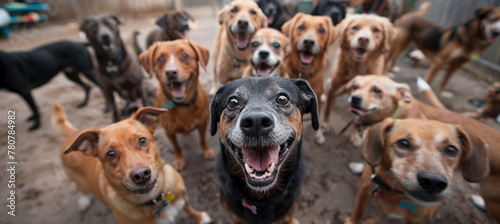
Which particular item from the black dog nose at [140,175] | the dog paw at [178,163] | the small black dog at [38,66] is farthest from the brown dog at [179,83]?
the small black dog at [38,66]

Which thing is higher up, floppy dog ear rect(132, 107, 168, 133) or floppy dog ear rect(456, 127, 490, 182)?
floppy dog ear rect(132, 107, 168, 133)

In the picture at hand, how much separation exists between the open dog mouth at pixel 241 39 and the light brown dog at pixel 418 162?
267 cm

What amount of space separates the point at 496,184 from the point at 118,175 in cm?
388

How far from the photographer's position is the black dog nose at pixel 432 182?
1.70 metres

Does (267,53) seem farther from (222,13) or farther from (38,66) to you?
(38,66)

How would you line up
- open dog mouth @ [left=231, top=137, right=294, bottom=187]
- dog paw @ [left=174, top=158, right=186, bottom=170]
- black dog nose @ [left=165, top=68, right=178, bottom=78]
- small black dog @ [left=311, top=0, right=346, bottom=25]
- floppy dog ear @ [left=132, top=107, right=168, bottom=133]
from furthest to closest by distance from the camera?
small black dog @ [left=311, top=0, right=346, bottom=25] < dog paw @ [left=174, top=158, right=186, bottom=170] < black dog nose @ [left=165, top=68, right=178, bottom=78] < floppy dog ear @ [left=132, top=107, right=168, bottom=133] < open dog mouth @ [left=231, top=137, right=294, bottom=187]

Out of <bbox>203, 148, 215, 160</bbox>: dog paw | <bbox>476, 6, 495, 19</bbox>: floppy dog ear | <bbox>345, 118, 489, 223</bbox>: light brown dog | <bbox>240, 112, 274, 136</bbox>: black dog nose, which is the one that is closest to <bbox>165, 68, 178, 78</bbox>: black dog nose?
→ <bbox>203, 148, 215, 160</bbox>: dog paw

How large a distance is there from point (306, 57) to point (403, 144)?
2.12m

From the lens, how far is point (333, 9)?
15.7 feet

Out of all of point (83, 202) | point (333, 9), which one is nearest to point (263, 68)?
point (333, 9)

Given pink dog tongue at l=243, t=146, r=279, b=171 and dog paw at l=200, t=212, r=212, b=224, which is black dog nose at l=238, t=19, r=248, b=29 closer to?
pink dog tongue at l=243, t=146, r=279, b=171

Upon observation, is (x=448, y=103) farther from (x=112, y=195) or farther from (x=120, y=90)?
(x=120, y=90)

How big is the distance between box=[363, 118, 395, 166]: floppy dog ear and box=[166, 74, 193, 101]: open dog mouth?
2443 mm

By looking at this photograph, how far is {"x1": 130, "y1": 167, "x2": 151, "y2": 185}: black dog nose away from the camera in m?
1.86
